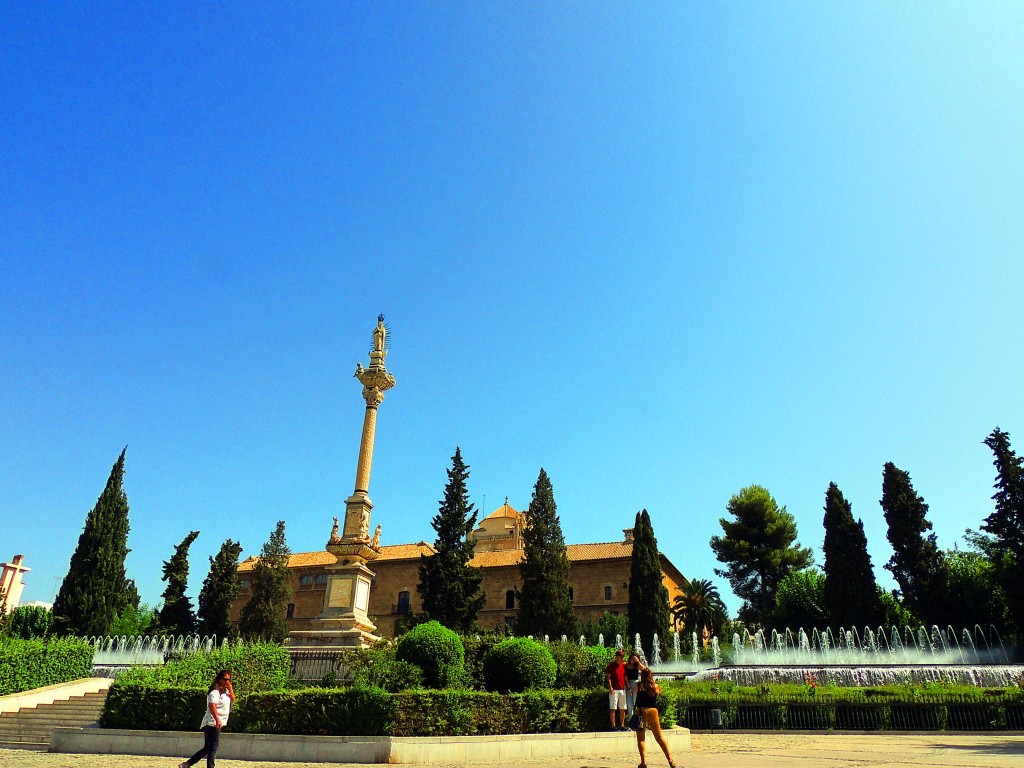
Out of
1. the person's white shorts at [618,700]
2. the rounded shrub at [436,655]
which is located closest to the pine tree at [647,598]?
the rounded shrub at [436,655]

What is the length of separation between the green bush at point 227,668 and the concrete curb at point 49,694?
4873 millimetres

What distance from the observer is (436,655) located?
12742mm

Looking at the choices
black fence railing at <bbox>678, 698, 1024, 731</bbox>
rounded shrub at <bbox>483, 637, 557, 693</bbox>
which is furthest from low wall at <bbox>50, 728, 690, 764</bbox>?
black fence railing at <bbox>678, 698, 1024, 731</bbox>

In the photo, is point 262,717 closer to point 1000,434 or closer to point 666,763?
point 666,763

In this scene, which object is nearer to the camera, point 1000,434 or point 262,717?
point 262,717

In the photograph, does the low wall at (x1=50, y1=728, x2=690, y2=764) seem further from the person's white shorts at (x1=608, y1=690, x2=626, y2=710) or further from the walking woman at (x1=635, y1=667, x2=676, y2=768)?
the walking woman at (x1=635, y1=667, x2=676, y2=768)

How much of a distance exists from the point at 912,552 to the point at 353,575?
2989 cm

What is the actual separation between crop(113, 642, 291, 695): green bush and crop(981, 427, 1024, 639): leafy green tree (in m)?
31.0

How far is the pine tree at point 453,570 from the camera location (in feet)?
118

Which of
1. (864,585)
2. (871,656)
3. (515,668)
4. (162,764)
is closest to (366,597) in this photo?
(515,668)

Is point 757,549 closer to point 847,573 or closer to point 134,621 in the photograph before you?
point 847,573

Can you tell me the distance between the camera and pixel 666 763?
366 inches

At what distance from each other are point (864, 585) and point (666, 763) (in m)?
32.0

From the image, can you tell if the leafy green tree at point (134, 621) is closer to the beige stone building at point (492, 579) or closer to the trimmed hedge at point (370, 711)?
the beige stone building at point (492, 579)
